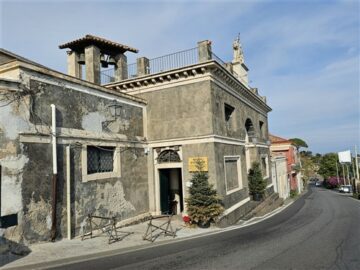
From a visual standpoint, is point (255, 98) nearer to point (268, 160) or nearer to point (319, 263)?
point (268, 160)

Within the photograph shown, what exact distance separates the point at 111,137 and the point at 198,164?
13.6ft

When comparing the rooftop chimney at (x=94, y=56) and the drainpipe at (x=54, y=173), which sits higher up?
the rooftop chimney at (x=94, y=56)

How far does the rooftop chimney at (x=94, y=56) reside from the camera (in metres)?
16.8

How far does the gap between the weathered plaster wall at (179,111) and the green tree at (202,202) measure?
8.01 ft

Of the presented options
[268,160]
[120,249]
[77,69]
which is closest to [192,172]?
[120,249]

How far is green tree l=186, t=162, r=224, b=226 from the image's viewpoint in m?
13.1

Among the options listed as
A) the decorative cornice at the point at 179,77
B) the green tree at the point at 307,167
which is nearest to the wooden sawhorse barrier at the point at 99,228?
the decorative cornice at the point at 179,77

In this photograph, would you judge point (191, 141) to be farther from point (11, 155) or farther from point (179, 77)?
point (11, 155)

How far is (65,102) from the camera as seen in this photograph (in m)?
10.9

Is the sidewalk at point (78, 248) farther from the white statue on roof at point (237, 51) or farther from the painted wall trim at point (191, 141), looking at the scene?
the white statue on roof at point (237, 51)

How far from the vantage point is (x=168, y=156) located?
1548 cm

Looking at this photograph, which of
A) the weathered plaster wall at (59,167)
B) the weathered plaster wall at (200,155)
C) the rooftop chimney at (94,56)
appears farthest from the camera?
the rooftop chimney at (94,56)

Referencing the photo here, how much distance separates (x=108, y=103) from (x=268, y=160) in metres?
18.5

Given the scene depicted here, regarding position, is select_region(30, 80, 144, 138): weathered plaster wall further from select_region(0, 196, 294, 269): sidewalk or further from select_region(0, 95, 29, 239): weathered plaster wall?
select_region(0, 196, 294, 269): sidewalk
